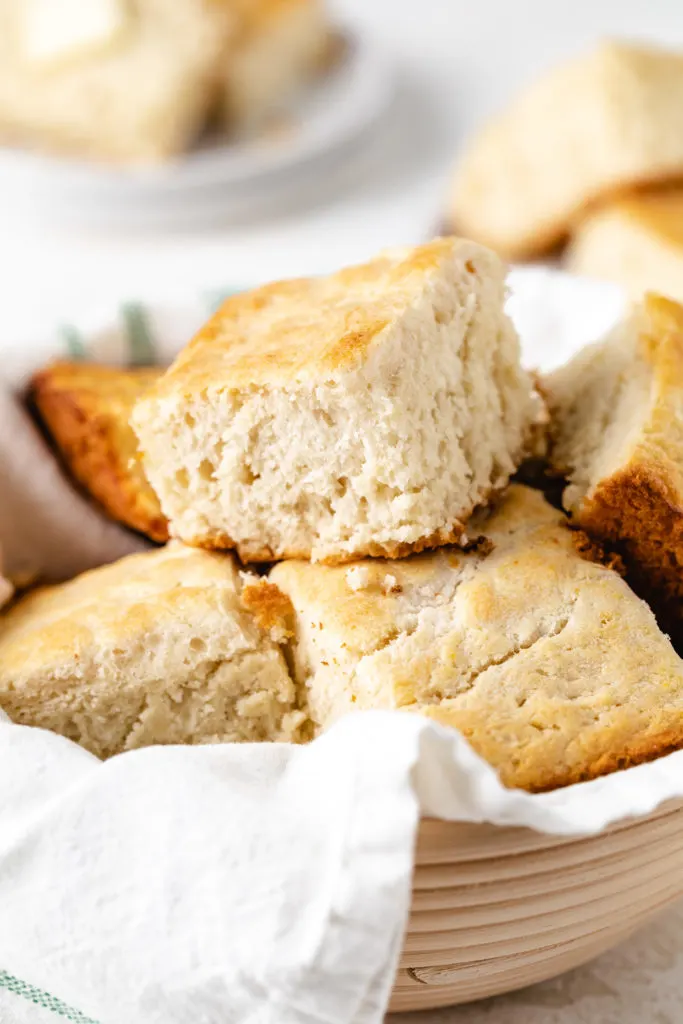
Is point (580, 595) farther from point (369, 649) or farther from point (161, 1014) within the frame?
point (161, 1014)

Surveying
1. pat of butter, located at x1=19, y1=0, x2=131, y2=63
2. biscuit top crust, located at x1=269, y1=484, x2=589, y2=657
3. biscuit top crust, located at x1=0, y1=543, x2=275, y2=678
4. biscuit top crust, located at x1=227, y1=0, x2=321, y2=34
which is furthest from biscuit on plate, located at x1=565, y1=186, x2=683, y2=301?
biscuit top crust, located at x1=227, y1=0, x2=321, y2=34

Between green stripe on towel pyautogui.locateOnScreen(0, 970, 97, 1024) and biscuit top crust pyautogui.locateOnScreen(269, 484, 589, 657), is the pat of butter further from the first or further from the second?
green stripe on towel pyautogui.locateOnScreen(0, 970, 97, 1024)

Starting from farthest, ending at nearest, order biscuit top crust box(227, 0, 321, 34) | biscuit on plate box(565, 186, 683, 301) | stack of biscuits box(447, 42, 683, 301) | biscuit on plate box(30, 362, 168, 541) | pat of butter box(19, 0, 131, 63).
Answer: biscuit top crust box(227, 0, 321, 34)
pat of butter box(19, 0, 131, 63)
stack of biscuits box(447, 42, 683, 301)
biscuit on plate box(565, 186, 683, 301)
biscuit on plate box(30, 362, 168, 541)

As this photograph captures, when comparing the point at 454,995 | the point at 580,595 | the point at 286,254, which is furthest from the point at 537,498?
the point at 286,254

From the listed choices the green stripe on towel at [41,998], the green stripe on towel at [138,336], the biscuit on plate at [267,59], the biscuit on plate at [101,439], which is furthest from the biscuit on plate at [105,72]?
the green stripe on towel at [41,998]

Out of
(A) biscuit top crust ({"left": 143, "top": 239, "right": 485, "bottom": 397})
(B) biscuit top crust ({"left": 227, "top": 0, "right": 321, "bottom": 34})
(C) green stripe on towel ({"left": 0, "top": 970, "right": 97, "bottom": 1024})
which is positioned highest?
(B) biscuit top crust ({"left": 227, "top": 0, "right": 321, "bottom": 34})

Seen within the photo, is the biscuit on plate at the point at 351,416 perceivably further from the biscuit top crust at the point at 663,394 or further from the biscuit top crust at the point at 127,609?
the biscuit top crust at the point at 663,394
